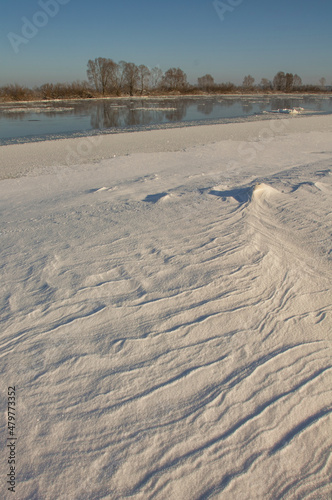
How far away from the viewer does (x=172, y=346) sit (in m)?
2.61

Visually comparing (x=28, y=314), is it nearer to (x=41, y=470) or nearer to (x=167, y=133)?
(x=41, y=470)

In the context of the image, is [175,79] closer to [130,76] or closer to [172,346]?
[130,76]

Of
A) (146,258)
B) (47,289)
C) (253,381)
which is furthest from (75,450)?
(146,258)

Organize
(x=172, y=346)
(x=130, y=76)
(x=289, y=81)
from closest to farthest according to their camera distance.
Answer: (x=172, y=346)
(x=130, y=76)
(x=289, y=81)

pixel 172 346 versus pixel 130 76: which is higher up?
pixel 130 76

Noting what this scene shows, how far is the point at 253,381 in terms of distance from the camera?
2334mm

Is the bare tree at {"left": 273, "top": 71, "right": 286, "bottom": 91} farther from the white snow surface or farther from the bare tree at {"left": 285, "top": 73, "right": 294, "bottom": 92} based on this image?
the white snow surface

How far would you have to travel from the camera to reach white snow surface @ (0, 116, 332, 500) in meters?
1.88

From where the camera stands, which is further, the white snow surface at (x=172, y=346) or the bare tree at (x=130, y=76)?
the bare tree at (x=130, y=76)

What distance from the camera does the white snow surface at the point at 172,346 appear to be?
188 cm

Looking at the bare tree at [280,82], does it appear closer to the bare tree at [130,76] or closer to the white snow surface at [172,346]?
the bare tree at [130,76]

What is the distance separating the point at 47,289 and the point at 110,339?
1021 millimetres

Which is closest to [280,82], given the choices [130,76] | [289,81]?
[289,81]

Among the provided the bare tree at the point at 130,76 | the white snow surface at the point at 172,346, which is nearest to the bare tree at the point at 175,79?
the bare tree at the point at 130,76
